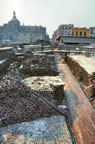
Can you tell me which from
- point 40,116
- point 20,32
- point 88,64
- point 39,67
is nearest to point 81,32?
point 20,32

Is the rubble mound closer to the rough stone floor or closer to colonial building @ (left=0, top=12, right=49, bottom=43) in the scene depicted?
the rough stone floor

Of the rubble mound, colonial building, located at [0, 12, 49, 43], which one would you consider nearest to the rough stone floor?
the rubble mound

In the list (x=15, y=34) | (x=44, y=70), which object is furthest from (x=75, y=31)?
(x=44, y=70)

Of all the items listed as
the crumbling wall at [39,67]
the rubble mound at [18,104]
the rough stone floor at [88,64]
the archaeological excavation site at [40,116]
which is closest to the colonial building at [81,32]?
the rough stone floor at [88,64]

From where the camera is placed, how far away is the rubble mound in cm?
192

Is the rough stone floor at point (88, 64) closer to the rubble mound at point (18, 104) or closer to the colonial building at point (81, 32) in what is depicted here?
the rubble mound at point (18, 104)

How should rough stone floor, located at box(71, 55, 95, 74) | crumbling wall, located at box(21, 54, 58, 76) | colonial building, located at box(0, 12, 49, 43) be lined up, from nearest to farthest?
crumbling wall, located at box(21, 54, 58, 76)
rough stone floor, located at box(71, 55, 95, 74)
colonial building, located at box(0, 12, 49, 43)

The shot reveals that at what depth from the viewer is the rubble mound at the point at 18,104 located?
6.29 feet

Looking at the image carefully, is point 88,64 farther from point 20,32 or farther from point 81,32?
point 20,32

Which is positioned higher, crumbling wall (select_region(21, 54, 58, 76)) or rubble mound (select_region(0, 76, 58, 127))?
crumbling wall (select_region(21, 54, 58, 76))

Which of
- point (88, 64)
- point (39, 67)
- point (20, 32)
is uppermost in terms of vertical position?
point (20, 32)

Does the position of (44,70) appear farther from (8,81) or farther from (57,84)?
(8,81)

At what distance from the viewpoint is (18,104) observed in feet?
6.63

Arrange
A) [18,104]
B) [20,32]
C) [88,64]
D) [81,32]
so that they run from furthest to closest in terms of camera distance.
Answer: [20,32]
[81,32]
[88,64]
[18,104]
